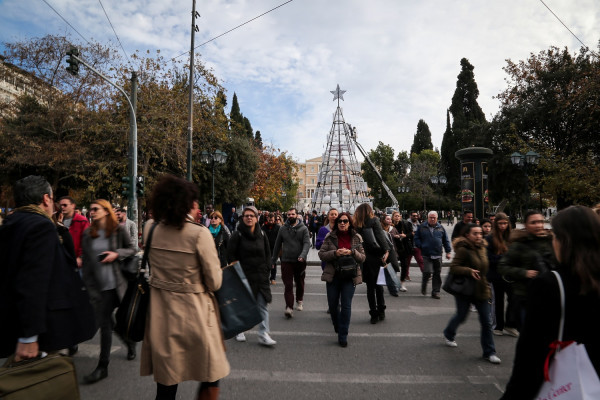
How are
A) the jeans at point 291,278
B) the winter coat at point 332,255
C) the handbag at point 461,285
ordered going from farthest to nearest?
the jeans at point 291,278 < the winter coat at point 332,255 < the handbag at point 461,285

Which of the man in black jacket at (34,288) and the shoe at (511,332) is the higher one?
the man in black jacket at (34,288)

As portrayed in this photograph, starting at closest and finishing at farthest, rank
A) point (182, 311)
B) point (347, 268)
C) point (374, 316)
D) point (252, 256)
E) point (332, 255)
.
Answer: point (182, 311)
point (347, 268)
point (332, 255)
point (252, 256)
point (374, 316)

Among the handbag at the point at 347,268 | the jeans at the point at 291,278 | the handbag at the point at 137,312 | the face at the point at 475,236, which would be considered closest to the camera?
the handbag at the point at 137,312

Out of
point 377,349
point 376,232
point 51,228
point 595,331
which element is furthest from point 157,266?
point 376,232

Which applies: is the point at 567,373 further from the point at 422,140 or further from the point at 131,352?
the point at 422,140

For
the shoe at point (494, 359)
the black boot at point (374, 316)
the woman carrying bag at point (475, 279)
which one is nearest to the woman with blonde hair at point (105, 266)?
the black boot at point (374, 316)

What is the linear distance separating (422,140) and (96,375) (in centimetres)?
8043

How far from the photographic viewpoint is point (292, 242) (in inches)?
276

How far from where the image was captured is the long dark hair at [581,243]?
1.72m

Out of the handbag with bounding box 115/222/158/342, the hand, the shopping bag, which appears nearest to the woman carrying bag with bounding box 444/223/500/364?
the shopping bag

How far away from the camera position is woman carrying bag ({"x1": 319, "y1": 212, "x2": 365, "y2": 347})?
16.9ft

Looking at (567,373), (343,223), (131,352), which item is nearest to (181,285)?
(567,373)

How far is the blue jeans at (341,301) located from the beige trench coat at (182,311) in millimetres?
2642

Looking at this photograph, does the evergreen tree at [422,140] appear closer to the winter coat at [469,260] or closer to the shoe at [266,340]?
the winter coat at [469,260]
